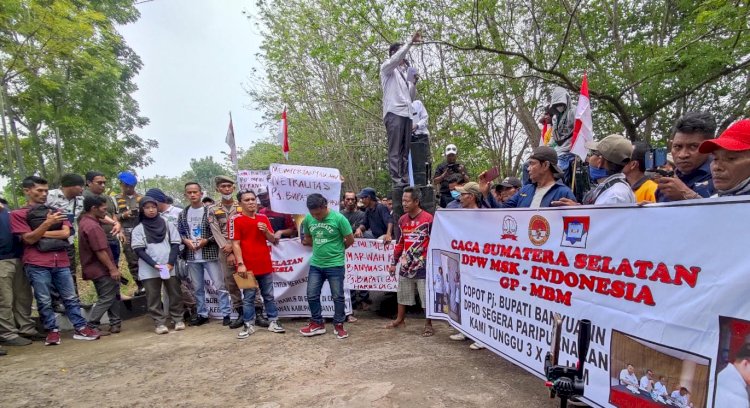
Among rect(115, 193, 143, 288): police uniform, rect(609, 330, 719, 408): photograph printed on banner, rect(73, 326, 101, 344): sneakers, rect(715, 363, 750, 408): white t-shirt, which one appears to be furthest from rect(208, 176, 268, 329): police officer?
rect(715, 363, 750, 408): white t-shirt

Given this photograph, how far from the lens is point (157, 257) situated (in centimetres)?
576

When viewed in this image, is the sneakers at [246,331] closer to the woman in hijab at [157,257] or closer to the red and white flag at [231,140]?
the woman in hijab at [157,257]

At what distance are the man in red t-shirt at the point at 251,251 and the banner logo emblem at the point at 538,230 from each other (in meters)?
3.48

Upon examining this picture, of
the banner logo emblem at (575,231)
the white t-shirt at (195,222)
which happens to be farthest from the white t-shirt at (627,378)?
the white t-shirt at (195,222)

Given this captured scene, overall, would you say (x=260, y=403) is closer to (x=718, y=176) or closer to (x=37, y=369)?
(x=37, y=369)

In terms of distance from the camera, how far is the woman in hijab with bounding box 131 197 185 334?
573 cm

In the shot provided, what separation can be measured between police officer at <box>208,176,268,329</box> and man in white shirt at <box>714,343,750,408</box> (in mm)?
5043

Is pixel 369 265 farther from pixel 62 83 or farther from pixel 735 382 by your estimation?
pixel 62 83

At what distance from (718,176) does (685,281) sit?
0.68 meters

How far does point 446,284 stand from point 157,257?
13.2 ft

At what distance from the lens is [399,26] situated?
34.1 feet

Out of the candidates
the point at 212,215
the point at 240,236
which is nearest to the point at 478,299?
the point at 240,236

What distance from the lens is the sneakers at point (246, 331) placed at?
5.30 meters

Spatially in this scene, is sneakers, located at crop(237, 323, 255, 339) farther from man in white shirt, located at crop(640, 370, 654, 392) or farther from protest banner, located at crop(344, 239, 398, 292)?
man in white shirt, located at crop(640, 370, 654, 392)
